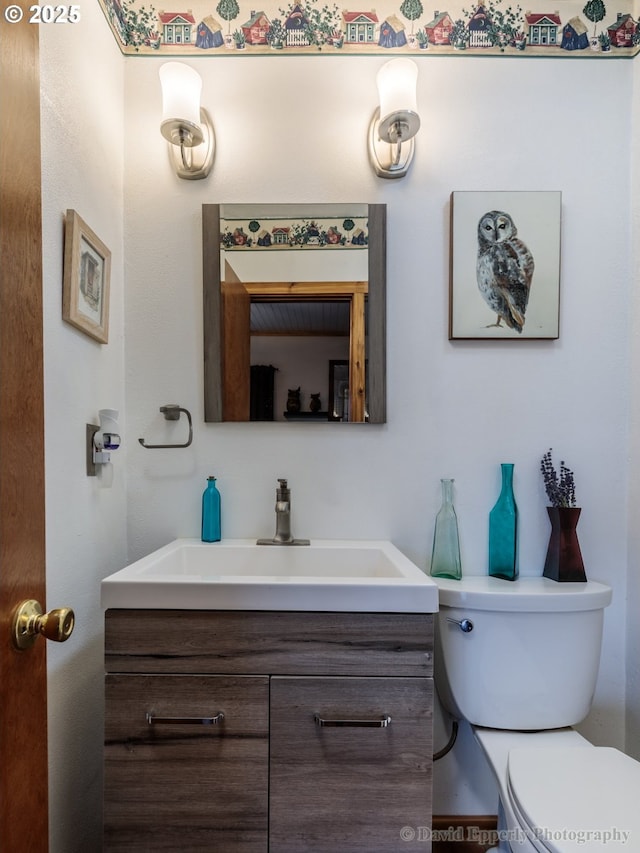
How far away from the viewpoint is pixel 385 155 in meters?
1.39

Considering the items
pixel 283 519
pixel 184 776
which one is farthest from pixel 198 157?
pixel 184 776

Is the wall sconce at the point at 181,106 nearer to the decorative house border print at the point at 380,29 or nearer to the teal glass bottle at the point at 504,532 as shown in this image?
the decorative house border print at the point at 380,29

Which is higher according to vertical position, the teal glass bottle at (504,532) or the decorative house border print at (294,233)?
the decorative house border print at (294,233)

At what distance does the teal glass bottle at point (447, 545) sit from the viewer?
1.33 m

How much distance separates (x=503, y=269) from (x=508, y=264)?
0.02 meters

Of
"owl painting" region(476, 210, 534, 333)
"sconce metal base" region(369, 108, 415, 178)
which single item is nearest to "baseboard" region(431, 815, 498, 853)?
"owl painting" region(476, 210, 534, 333)

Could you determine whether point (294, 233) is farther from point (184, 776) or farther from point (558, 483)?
point (184, 776)

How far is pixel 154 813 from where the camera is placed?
936 millimetres

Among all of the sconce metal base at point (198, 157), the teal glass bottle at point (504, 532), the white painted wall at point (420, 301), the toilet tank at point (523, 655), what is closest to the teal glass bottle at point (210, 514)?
the white painted wall at point (420, 301)

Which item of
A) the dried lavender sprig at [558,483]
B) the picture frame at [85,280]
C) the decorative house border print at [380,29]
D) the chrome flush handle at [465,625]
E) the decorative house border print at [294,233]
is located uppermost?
the decorative house border print at [380,29]

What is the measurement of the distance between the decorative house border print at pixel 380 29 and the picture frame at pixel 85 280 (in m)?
0.70

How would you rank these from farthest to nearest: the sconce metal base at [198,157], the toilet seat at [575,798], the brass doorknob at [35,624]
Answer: the sconce metal base at [198,157]
the toilet seat at [575,798]
the brass doorknob at [35,624]

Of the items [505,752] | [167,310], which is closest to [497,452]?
[505,752]

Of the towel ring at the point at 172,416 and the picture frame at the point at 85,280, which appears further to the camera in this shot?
the towel ring at the point at 172,416
